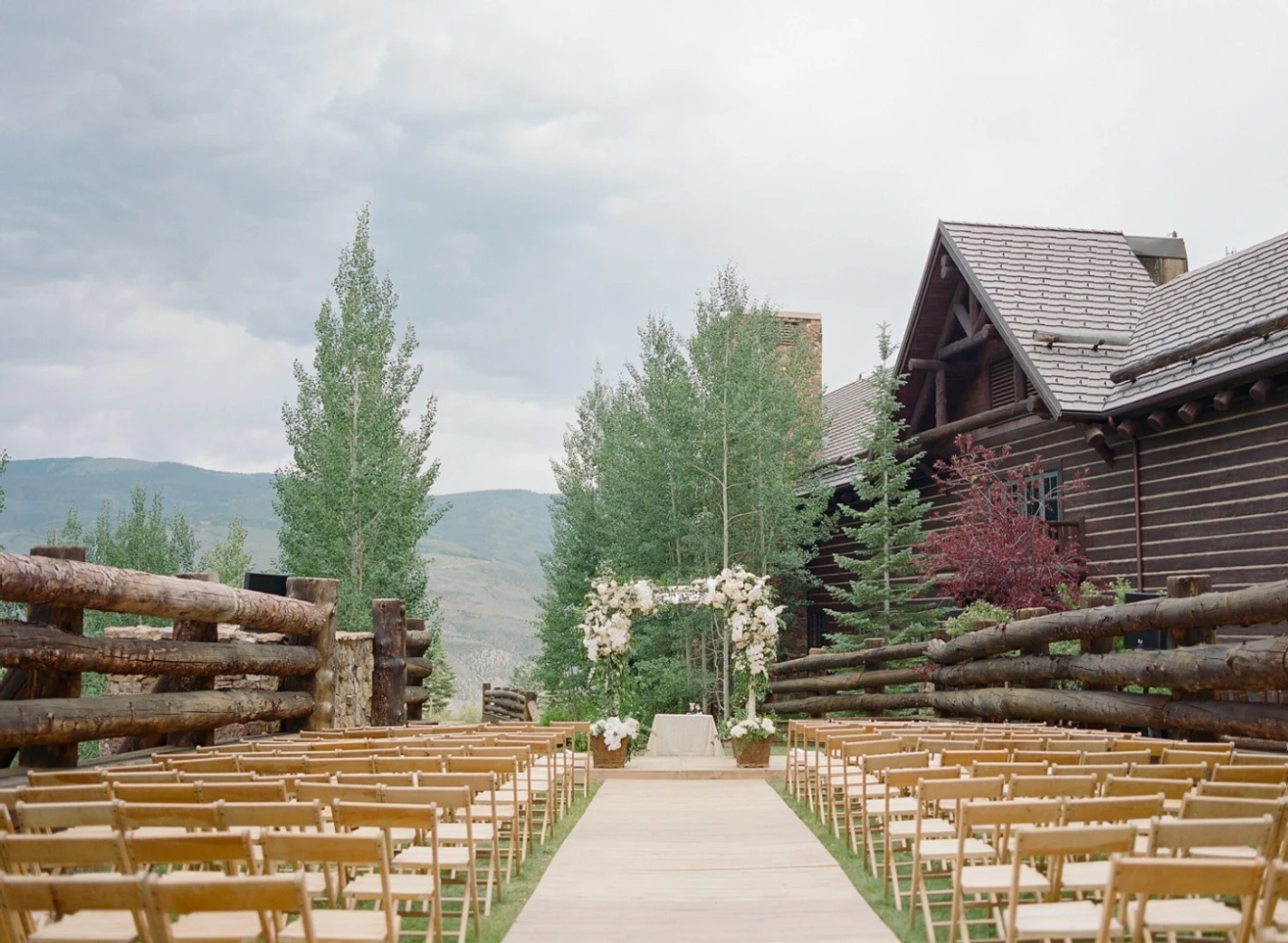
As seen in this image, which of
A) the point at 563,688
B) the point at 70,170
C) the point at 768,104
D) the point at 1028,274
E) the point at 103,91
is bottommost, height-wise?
the point at 563,688

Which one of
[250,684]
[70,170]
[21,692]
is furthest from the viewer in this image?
[70,170]

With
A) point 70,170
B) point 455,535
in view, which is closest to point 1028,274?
point 70,170

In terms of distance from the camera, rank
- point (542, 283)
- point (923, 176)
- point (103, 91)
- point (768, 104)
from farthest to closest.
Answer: point (542, 283) → point (103, 91) → point (923, 176) → point (768, 104)

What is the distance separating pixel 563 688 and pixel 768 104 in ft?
55.7

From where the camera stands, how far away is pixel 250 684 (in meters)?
13.2

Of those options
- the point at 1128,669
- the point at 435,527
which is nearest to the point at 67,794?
the point at 1128,669

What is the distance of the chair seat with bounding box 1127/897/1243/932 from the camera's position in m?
A: 4.82

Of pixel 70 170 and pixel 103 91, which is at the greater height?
pixel 70 170

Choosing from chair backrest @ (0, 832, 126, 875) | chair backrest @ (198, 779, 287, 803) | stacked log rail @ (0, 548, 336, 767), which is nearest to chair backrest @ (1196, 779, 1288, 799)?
chair backrest @ (198, 779, 287, 803)

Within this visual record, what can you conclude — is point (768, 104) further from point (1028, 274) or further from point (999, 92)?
point (1028, 274)

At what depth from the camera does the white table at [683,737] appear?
1678 cm

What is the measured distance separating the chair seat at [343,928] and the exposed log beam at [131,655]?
13.1 ft

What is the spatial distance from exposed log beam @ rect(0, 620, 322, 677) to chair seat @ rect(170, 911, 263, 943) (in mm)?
3729

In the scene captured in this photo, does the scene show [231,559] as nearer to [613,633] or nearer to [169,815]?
[613,633]
